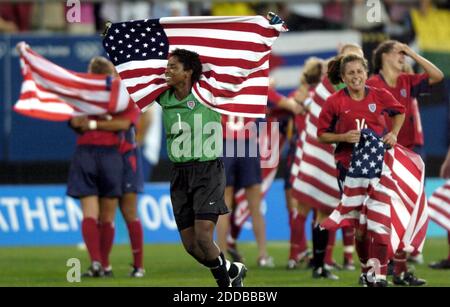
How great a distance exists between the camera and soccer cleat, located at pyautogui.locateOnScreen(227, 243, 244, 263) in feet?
55.2

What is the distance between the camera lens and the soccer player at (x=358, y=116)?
42.4 ft

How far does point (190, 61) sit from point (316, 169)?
364cm

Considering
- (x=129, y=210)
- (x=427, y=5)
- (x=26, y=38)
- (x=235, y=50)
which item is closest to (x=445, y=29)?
(x=427, y=5)

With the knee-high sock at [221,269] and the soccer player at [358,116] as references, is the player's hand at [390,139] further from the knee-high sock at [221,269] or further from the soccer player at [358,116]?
the knee-high sock at [221,269]

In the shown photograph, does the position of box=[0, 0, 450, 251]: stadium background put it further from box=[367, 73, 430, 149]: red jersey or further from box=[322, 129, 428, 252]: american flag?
box=[322, 129, 428, 252]: american flag

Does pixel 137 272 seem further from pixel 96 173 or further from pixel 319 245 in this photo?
pixel 319 245

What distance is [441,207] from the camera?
16.5m

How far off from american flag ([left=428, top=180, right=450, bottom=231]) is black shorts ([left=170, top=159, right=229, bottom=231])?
5.10m

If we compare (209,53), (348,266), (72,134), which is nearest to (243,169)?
(348,266)

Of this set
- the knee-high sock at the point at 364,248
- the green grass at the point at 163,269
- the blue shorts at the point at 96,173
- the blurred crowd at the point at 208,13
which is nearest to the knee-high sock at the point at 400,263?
the green grass at the point at 163,269

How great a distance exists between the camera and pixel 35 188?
813 inches
